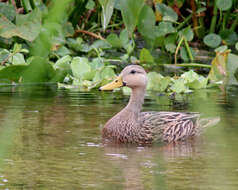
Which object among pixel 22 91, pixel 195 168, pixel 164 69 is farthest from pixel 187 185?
pixel 164 69

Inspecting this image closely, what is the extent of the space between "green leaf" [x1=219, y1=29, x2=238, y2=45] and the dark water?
3681 millimetres

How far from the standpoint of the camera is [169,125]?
225 inches

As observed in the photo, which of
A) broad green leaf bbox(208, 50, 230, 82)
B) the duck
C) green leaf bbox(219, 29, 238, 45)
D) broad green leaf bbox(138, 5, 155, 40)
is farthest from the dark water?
green leaf bbox(219, 29, 238, 45)

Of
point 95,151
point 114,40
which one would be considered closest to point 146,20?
point 95,151

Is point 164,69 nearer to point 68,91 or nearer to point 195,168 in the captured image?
point 68,91

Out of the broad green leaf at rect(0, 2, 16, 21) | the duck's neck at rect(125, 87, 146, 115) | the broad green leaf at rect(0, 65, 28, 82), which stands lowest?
the duck's neck at rect(125, 87, 146, 115)

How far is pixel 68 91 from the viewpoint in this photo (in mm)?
8328

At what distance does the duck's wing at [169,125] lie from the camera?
5.66 m

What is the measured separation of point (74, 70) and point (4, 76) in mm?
1084

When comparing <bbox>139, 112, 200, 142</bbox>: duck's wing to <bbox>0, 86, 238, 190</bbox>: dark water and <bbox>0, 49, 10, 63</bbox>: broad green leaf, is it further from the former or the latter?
<bbox>0, 49, 10, 63</bbox>: broad green leaf

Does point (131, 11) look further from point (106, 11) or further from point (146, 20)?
point (146, 20)

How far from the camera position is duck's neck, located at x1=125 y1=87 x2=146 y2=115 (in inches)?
236

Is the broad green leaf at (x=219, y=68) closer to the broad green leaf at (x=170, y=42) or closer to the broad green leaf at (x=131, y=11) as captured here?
the broad green leaf at (x=170, y=42)

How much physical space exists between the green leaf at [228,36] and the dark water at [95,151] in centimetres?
368
